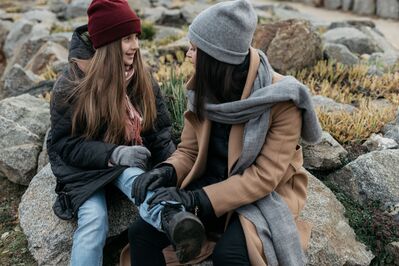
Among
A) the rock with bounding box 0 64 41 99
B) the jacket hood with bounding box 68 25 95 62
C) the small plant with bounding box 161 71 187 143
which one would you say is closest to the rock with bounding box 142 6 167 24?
the rock with bounding box 0 64 41 99

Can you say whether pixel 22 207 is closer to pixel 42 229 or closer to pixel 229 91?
pixel 42 229

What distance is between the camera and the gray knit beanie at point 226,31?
2.67 metres

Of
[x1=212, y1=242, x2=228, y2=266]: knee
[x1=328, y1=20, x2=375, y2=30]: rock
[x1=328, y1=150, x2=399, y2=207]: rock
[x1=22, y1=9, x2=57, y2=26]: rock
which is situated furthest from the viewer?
[x1=22, y1=9, x2=57, y2=26]: rock

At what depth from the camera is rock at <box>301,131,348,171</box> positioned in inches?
153

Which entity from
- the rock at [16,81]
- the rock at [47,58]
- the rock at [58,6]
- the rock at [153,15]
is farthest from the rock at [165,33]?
the rock at [58,6]

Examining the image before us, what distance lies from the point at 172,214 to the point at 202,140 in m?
0.53

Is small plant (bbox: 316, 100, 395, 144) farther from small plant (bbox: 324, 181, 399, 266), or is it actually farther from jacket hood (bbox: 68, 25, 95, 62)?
jacket hood (bbox: 68, 25, 95, 62)

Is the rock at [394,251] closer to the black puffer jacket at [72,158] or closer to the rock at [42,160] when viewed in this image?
the black puffer jacket at [72,158]

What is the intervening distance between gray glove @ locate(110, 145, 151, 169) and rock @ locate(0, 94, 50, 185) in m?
1.39

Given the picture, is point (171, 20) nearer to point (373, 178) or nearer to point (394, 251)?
point (373, 178)

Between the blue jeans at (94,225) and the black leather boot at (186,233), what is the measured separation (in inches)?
15.9

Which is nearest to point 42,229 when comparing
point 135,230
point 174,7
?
point 135,230

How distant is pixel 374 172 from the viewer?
3.72 meters

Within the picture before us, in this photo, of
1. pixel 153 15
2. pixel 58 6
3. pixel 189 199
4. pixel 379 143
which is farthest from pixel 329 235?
pixel 58 6
